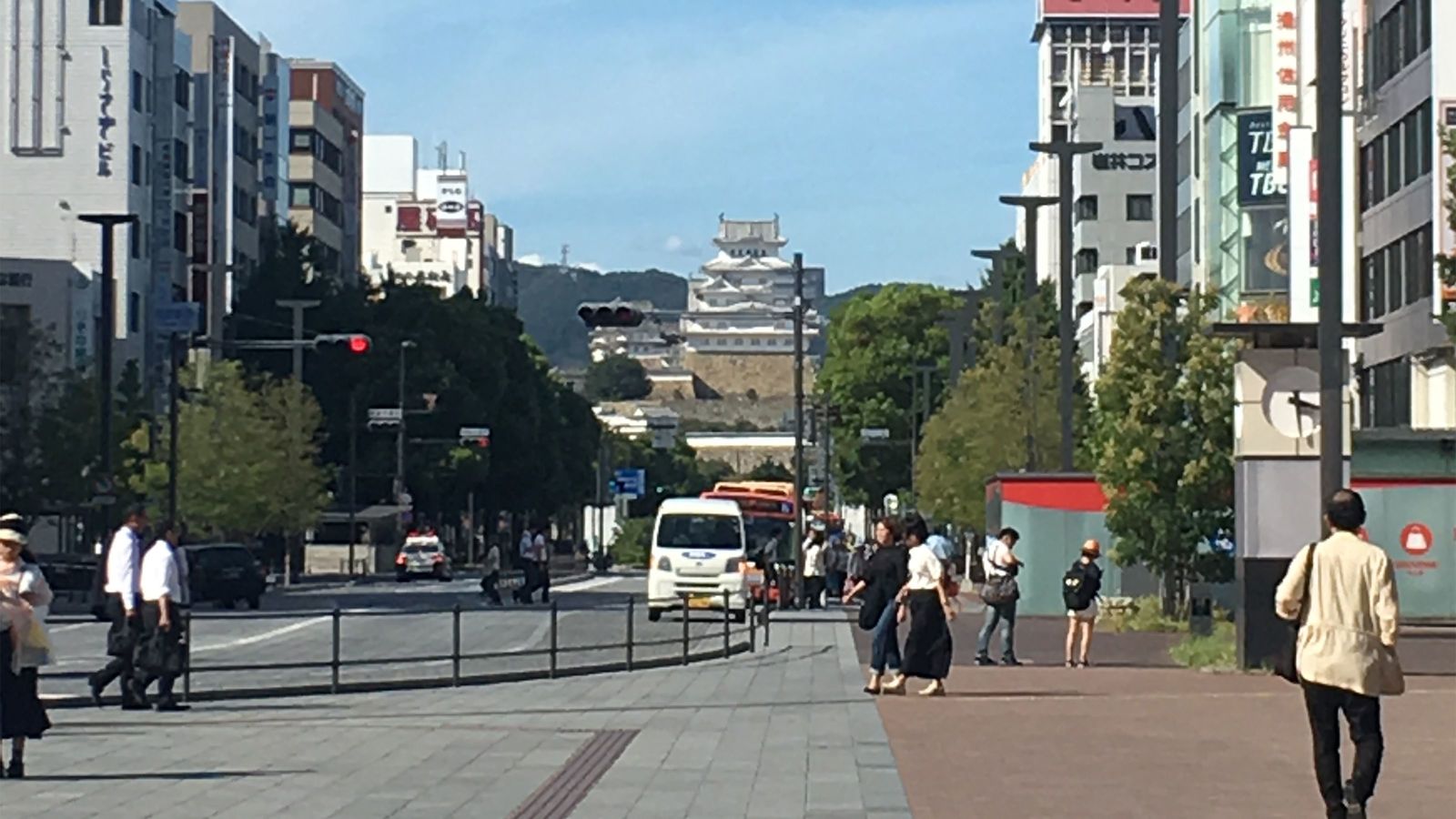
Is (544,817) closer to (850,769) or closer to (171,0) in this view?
(850,769)

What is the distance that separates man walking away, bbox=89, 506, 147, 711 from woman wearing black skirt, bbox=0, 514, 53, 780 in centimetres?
689

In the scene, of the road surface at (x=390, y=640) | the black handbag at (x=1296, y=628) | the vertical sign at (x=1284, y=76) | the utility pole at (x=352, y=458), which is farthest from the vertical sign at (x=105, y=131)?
the black handbag at (x=1296, y=628)

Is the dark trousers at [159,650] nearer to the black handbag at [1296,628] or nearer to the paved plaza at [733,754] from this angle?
the paved plaza at [733,754]

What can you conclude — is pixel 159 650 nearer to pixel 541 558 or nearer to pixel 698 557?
pixel 698 557

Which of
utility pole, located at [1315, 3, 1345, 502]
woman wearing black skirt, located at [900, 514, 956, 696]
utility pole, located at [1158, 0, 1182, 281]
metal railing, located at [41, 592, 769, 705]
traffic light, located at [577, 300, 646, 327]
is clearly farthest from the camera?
traffic light, located at [577, 300, 646, 327]

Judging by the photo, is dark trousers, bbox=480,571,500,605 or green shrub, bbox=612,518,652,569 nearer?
dark trousers, bbox=480,571,500,605

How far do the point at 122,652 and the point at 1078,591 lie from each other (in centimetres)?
1236

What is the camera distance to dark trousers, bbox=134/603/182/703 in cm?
2484

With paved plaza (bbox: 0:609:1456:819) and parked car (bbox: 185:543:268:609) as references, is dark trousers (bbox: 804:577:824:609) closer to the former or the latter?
parked car (bbox: 185:543:268:609)

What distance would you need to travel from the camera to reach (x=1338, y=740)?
14.2 meters

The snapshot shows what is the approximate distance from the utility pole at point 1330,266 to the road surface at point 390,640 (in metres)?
8.83

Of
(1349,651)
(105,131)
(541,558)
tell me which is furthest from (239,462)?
(1349,651)

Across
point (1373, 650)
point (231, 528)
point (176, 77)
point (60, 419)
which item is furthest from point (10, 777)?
point (176, 77)

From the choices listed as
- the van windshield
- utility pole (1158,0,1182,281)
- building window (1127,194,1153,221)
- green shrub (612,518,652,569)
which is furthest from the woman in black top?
green shrub (612,518,652,569)
